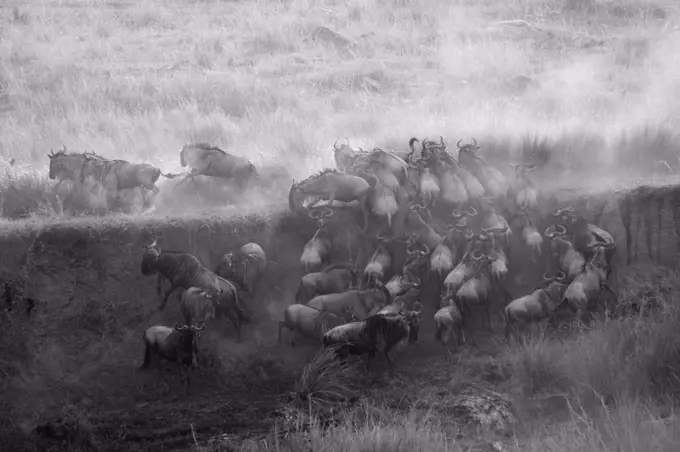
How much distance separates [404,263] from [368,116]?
528 cm

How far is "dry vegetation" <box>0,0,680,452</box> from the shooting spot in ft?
23.7

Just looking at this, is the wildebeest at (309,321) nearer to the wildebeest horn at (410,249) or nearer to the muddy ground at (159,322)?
the muddy ground at (159,322)

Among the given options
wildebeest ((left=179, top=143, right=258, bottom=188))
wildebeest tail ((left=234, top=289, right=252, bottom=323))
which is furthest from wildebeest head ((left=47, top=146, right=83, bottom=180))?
wildebeest tail ((left=234, top=289, right=252, bottom=323))

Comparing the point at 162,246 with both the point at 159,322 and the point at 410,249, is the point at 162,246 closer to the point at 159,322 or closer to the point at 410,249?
the point at 159,322

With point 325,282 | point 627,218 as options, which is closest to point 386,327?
point 325,282

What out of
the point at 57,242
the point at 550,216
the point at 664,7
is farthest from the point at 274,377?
the point at 664,7

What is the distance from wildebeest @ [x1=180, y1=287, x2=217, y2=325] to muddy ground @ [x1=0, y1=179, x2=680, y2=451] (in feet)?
0.88

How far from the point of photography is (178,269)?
883 centimetres

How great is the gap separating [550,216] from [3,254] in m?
6.14

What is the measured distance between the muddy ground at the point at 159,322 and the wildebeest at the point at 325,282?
0.43 metres

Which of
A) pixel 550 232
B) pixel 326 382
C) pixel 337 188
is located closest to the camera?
pixel 326 382

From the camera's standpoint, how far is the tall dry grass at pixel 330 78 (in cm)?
1268

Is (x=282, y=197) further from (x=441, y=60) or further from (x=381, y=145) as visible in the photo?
(x=441, y=60)

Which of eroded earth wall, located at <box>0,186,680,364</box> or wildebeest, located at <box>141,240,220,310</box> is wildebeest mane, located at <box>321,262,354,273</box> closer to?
eroded earth wall, located at <box>0,186,680,364</box>
